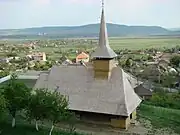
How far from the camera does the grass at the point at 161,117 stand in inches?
795

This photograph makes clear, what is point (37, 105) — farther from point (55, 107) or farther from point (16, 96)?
point (16, 96)

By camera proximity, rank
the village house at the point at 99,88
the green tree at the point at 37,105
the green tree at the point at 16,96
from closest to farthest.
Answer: the green tree at the point at 37,105 < the green tree at the point at 16,96 < the village house at the point at 99,88

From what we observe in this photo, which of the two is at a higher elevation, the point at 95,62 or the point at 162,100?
the point at 95,62

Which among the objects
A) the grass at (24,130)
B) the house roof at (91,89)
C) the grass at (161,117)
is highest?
the house roof at (91,89)

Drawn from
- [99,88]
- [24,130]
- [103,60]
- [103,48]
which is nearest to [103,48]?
[103,48]

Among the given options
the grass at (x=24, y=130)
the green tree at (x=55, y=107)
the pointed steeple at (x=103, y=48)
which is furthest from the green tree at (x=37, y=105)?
the pointed steeple at (x=103, y=48)

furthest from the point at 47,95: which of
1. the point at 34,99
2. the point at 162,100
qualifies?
the point at 162,100

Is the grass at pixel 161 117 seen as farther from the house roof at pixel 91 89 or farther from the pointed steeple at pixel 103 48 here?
the pointed steeple at pixel 103 48

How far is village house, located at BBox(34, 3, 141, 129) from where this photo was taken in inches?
766

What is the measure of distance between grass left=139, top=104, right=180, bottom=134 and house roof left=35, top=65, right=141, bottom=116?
1.77 m

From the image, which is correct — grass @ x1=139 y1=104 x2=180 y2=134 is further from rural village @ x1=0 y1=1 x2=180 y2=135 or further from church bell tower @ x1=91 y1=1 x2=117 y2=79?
church bell tower @ x1=91 y1=1 x2=117 y2=79

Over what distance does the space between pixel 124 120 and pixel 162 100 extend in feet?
32.4

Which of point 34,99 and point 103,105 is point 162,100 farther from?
point 34,99

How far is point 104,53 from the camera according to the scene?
2117 centimetres
